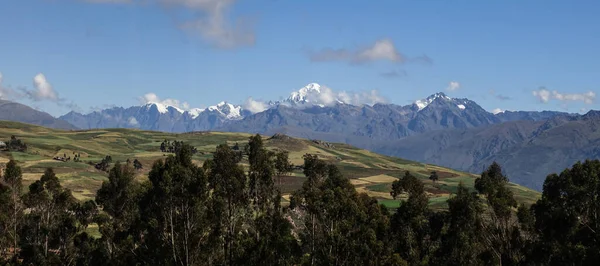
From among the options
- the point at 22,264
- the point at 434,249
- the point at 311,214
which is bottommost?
the point at 22,264

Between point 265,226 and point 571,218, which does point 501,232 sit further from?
point 265,226

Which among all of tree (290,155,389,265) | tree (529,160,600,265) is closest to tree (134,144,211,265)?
tree (290,155,389,265)

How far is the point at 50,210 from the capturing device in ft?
358

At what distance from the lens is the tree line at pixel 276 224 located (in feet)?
265

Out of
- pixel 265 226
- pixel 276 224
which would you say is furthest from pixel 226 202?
pixel 276 224

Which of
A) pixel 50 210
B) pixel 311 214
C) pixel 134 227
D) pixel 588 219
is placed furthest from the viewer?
pixel 50 210

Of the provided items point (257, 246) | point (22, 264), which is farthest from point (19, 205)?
point (257, 246)

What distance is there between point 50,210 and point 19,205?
10376 mm

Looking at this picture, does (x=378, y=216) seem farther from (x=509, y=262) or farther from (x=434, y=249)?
(x=509, y=262)

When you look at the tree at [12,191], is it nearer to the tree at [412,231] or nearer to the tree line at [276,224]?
the tree line at [276,224]

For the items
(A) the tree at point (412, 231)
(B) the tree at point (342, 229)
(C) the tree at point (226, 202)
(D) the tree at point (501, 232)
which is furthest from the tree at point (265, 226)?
(D) the tree at point (501, 232)

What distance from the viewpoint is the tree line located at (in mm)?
80625

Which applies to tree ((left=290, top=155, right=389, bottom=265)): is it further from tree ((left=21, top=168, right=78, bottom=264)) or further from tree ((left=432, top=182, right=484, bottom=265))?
tree ((left=21, top=168, right=78, bottom=264))

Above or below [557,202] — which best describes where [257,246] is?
below
